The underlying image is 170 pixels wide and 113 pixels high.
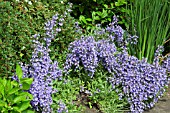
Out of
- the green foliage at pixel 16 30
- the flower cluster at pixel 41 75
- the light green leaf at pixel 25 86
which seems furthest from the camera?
the green foliage at pixel 16 30

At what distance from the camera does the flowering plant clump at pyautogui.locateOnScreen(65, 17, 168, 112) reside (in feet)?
14.4

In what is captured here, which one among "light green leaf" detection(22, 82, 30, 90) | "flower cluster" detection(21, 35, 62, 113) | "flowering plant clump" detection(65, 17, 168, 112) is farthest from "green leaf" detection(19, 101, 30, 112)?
"flowering plant clump" detection(65, 17, 168, 112)

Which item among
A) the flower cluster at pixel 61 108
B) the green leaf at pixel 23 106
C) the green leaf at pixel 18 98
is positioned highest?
the green leaf at pixel 18 98

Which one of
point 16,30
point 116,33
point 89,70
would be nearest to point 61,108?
point 89,70

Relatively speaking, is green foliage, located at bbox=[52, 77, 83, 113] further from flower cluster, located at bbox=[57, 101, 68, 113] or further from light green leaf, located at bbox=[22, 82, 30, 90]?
light green leaf, located at bbox=[22, 82, 30, 90]

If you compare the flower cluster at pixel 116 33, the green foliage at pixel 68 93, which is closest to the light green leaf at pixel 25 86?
the green foliage at pixel 68 93

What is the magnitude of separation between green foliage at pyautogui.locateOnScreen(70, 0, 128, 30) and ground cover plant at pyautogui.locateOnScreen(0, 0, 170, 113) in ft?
1.54

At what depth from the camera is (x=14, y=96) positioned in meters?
3.49

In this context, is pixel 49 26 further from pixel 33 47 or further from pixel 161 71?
pixel 161 71

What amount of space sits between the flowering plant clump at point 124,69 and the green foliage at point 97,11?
2.33 feet

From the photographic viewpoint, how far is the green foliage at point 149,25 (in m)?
4.87

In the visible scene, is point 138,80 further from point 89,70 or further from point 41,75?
point 41,75

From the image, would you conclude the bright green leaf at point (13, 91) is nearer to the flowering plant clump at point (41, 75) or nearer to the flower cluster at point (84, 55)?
the flowering plant clump at point (41, 75)

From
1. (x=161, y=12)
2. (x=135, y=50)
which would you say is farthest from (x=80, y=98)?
(x=161, y=12)
